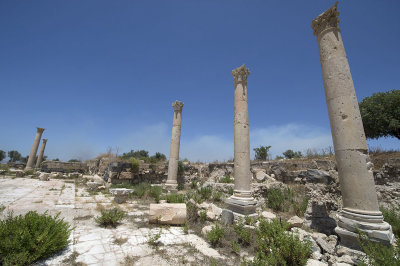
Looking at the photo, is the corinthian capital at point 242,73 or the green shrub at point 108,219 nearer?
the green shrub at point 108,219

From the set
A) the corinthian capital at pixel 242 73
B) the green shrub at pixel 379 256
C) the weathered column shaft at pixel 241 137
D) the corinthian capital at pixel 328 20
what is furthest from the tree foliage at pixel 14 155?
the green shrub at pixel 379 256

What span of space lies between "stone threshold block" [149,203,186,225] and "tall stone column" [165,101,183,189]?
6.36 meters

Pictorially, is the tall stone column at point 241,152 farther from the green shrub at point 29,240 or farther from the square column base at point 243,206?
the green shrub at point 29,240

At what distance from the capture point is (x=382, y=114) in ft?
42.9

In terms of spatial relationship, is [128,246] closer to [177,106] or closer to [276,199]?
[276,199]

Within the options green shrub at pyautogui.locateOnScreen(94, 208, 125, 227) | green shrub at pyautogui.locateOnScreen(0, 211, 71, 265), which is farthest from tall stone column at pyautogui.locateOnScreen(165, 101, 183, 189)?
green shrub at pyautogui.locateOnScreen(0, 211, 71, 265)

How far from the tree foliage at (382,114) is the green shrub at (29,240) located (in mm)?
18559

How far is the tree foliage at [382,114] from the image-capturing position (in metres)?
12.8

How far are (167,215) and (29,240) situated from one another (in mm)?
3249

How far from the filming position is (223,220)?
611 centimetres

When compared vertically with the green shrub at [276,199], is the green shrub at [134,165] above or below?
above

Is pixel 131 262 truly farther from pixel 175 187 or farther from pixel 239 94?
pixel 175 187

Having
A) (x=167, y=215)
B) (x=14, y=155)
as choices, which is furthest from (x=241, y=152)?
(x=14, y=155)

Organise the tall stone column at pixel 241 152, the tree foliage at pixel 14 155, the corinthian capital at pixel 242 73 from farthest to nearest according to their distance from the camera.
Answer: the tree foliage at pixel 14 155 → the corinthian capital at pixel 242 73 → the tall stone column at pixel 241 152
